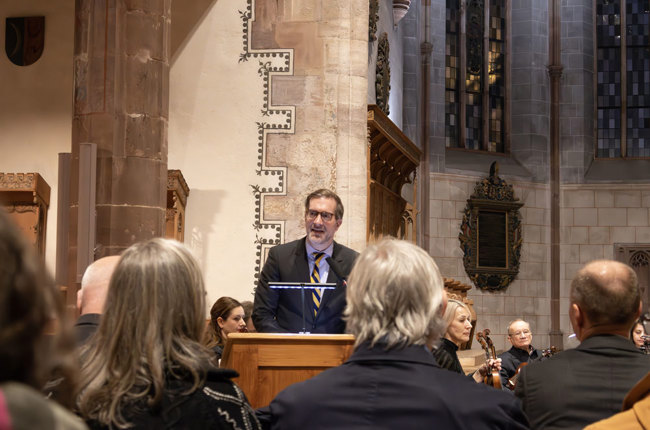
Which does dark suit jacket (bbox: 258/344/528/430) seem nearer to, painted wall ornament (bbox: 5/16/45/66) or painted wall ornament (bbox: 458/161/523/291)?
painted wall ornament (bbox: 5/16/45/66)

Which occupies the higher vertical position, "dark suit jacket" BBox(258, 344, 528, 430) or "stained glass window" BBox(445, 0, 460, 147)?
"stained glass window" BBox(445, 0, 460, 147)

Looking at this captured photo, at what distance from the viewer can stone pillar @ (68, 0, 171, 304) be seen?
7598 mm

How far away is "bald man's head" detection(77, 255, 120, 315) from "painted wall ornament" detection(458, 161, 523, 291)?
15573 mm

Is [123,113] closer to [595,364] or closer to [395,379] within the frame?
[595,364]

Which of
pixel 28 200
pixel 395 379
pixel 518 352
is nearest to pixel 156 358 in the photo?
pixel 395 379

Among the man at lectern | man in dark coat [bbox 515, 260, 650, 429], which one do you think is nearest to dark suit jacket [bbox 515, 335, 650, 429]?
man in dark coat [bbox 515, 260, 650, 429]

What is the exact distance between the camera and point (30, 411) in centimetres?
98

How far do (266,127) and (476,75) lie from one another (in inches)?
417

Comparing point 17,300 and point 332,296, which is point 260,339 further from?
point 17,300

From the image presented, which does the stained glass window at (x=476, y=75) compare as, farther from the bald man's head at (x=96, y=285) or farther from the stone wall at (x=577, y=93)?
the bald man's head at (x=96, y=285)

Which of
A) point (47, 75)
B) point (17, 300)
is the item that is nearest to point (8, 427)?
point (17, 300)

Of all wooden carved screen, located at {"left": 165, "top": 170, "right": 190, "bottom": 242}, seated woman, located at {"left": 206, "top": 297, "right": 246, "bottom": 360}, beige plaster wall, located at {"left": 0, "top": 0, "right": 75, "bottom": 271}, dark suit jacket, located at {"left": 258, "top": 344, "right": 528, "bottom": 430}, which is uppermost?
beige plaster wall, located at {"left": 0, "top": 0, "right": 75, "bottom": 271}

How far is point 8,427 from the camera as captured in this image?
97 cm

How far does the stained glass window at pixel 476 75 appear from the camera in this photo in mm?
18844
